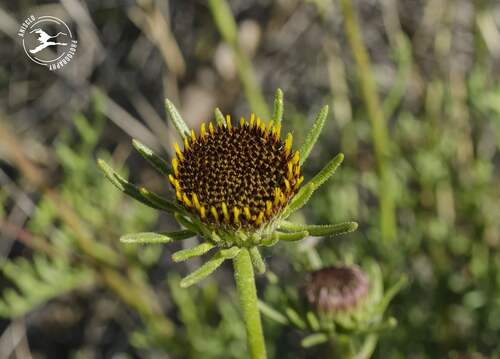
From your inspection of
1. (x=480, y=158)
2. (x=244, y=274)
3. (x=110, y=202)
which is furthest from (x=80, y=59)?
(x=244, y=274)

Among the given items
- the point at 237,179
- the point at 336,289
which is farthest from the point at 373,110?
the point at 237,179

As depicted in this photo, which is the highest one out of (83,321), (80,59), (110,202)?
(80,59)

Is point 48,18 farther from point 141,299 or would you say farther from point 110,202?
point 141,299

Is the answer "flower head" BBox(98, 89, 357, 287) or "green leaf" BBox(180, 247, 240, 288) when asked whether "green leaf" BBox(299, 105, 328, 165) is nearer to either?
"flower head" BBox(98, 89, 357, 287)

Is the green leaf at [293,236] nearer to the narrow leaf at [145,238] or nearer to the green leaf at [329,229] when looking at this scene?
the green leaf at [329,229]

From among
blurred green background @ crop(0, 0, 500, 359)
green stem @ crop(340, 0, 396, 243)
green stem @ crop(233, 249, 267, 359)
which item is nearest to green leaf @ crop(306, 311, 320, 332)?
blurred green background @ crop(0, 0, 500, 359)

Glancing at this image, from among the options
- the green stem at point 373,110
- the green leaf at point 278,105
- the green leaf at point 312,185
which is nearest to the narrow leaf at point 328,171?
the green leaf at point 312,185

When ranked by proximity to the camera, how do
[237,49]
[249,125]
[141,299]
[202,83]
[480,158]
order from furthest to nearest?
[202,83], [480,158], [141,299], [237,49], [249,125]
